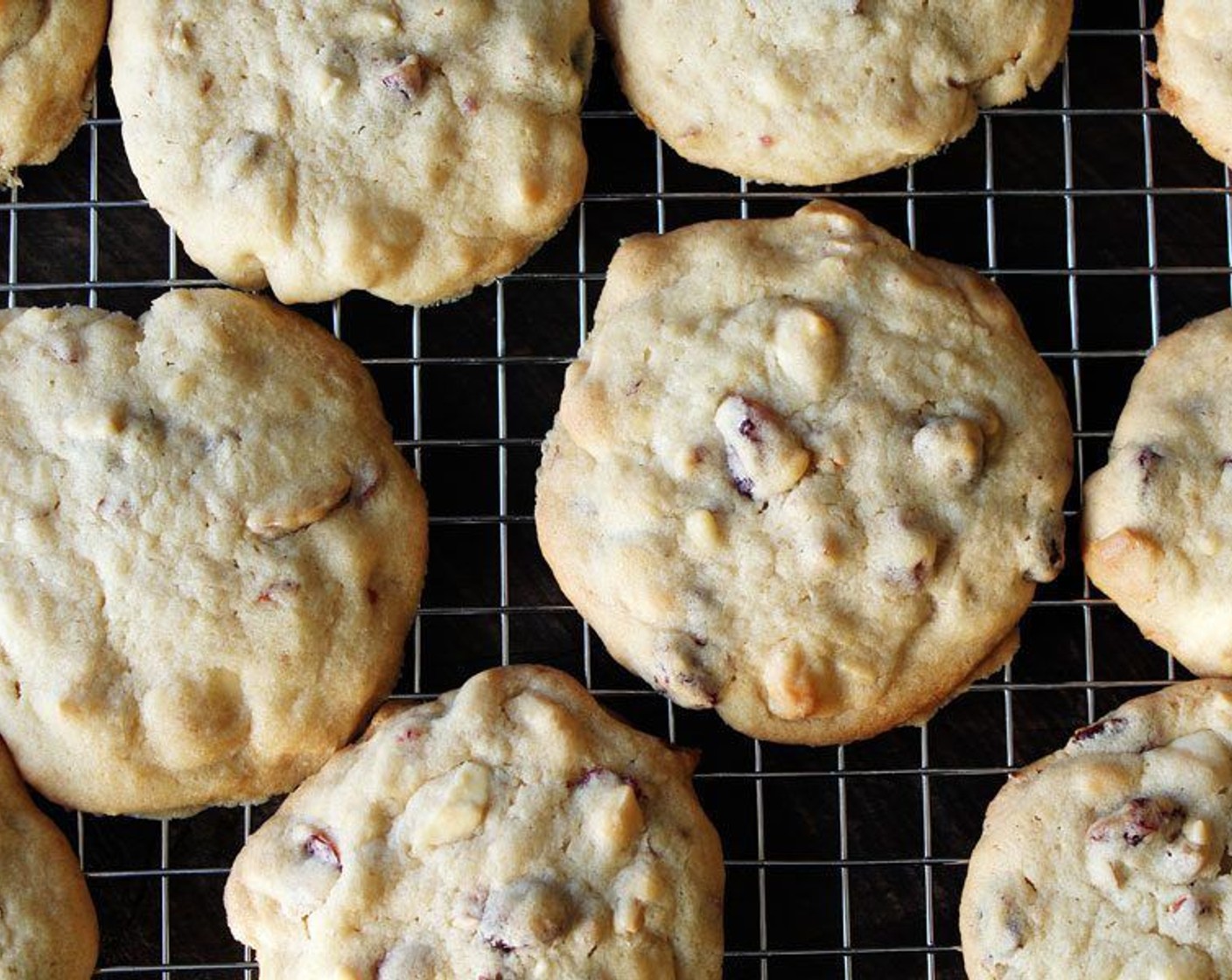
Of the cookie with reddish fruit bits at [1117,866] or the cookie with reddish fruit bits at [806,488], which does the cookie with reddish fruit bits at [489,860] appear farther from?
the cookie with reddish fruit bits at [1117,866]

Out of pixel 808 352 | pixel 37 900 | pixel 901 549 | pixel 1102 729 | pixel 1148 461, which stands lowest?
pixel 37 900

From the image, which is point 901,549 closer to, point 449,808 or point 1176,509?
point 1176,509

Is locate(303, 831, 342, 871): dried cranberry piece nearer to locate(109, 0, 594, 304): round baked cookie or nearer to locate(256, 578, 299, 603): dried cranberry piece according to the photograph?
locate(256, 578, 299, 603): dried cranberry piece

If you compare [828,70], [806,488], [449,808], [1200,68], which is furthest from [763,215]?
[449,808]

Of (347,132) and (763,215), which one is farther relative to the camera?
(763,215)

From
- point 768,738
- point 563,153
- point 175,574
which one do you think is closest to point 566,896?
point 768,738

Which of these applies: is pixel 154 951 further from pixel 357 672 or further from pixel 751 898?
pixel 751 898
